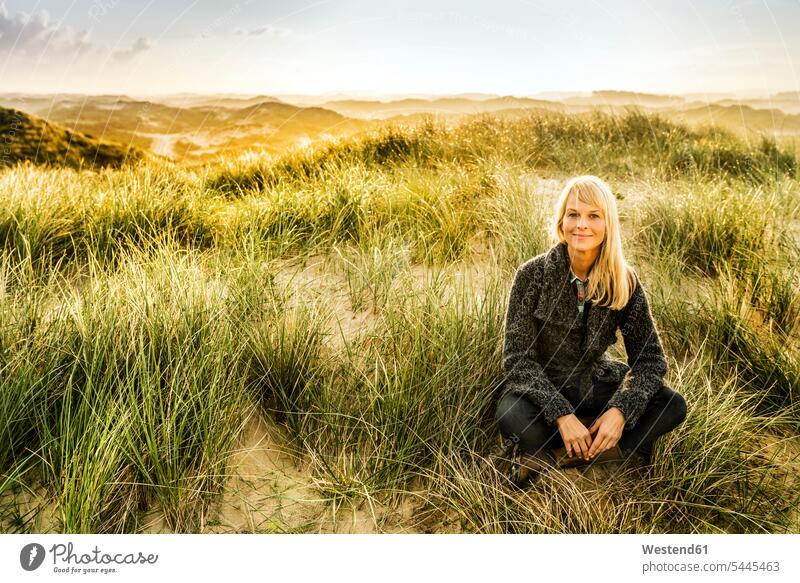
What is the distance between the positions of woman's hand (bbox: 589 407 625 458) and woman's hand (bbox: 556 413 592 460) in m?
0.02

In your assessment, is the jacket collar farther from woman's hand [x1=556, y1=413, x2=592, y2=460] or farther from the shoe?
the shoe

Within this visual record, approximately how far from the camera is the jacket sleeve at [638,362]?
194 cm

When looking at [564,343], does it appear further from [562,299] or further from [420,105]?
[420,105]

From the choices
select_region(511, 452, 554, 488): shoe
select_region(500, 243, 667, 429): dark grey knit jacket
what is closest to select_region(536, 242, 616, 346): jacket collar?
select_region(500, 243, 667, 429): dark grey knit jacket

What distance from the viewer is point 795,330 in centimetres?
252

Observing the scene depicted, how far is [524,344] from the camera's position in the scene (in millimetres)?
2021

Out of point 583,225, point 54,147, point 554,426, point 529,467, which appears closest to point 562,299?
point 583,225

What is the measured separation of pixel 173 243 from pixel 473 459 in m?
1.92

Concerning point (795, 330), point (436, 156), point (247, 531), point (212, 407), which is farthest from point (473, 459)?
point (436, 156)
